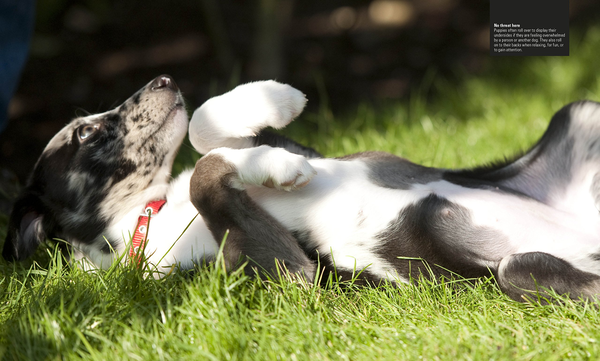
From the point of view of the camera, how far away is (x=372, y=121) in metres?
4.83

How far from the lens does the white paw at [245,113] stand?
2498mm

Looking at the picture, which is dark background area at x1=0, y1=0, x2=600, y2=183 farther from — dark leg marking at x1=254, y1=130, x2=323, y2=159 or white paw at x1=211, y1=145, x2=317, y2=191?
white paw at x1=211, y1=145, x2=317, y2=191

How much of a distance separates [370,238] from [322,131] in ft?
7.83

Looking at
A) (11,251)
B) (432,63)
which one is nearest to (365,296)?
(11,251)

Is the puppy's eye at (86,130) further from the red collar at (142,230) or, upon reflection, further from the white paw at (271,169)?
the white paw at (271,169)

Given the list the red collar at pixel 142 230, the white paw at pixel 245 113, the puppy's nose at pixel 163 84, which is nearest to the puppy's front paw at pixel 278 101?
the white paw at pixel 245 113

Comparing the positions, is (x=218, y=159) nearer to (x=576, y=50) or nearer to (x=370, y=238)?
(x=370, y=238)

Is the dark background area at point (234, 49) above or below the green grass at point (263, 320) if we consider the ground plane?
above

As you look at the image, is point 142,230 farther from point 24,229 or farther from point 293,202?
point 293,202

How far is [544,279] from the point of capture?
6.90ft

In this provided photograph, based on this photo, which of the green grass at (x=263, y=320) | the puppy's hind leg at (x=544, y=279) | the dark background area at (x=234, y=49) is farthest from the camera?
the dark background area at (x=234, y=49)

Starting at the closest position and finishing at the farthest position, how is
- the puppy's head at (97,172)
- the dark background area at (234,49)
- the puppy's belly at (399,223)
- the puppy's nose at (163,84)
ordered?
1. the puppy's belly at (399,223)
2. the puppy's head at (97,172)
3. the puppy's nose at (163,84)
4. the dark background area at (234,49)

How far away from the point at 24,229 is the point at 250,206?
1258 mm

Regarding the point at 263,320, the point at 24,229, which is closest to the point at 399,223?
the point at 263,320
